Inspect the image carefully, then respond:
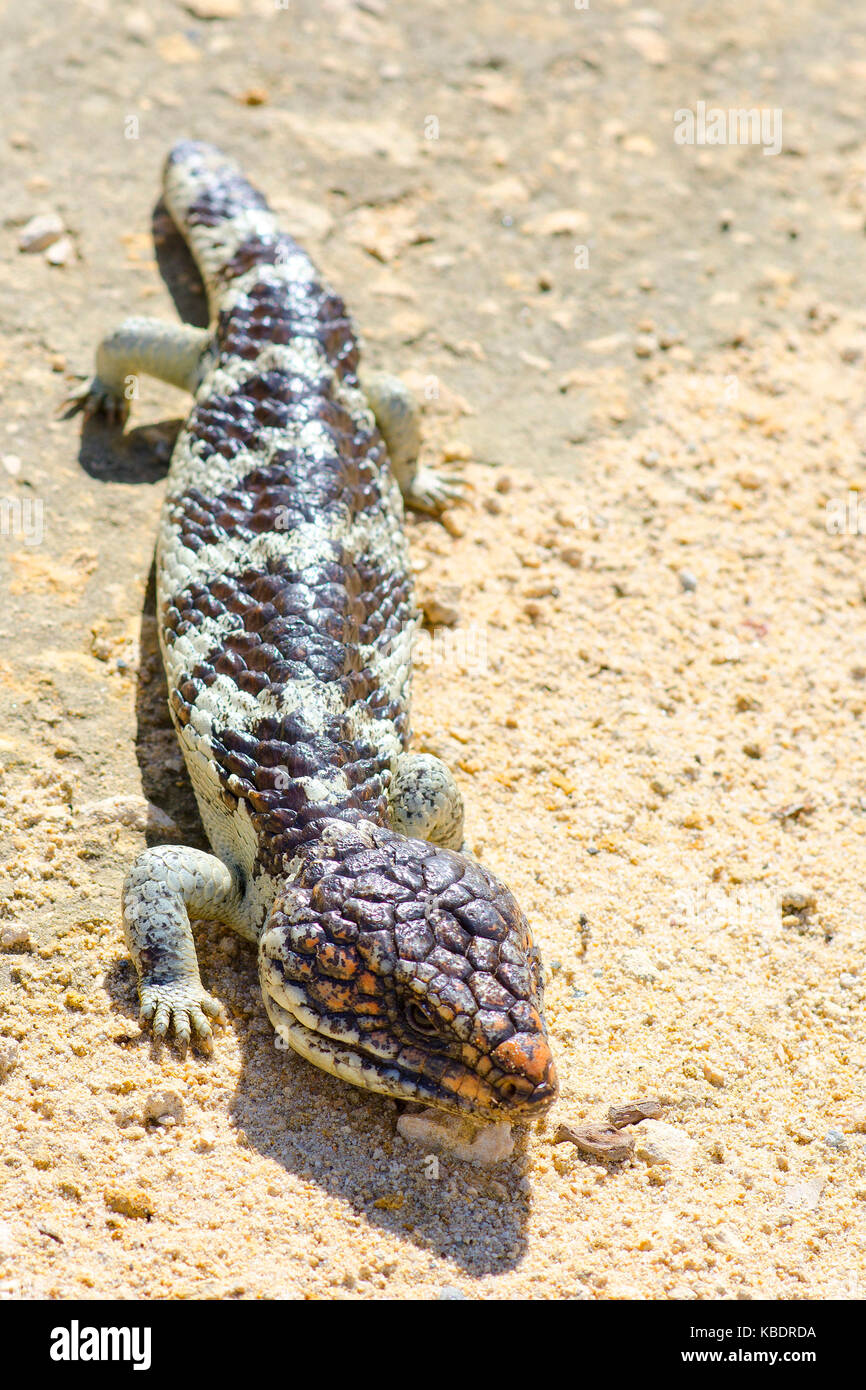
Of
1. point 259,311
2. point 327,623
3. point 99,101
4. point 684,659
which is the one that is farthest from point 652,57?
point 327,623

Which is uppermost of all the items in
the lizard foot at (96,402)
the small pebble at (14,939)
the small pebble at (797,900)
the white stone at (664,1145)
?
the lizard foot at (96,402)

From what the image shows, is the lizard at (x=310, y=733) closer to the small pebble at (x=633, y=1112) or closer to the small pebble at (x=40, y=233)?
the small pebble at (x=633, y=1112)

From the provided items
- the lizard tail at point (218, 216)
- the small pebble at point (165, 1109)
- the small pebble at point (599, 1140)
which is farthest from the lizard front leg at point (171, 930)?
the lizard tail at point (218, 216)

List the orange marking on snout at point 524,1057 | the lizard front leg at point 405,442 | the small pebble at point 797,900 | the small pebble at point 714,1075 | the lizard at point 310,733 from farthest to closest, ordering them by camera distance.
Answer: the lizard front leg at point 405,442 → the small pebble at point 797,900 → the small pebble at point 714,1075 → the lizard at point 310,733 → the orange marking on snout at point 524,1057

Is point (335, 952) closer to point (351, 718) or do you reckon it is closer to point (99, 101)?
point (351, 718)

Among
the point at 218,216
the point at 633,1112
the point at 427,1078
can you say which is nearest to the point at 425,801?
the point at 427,1078

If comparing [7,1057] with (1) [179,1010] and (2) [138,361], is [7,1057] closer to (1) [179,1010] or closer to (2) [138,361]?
(1) [179,1010]
